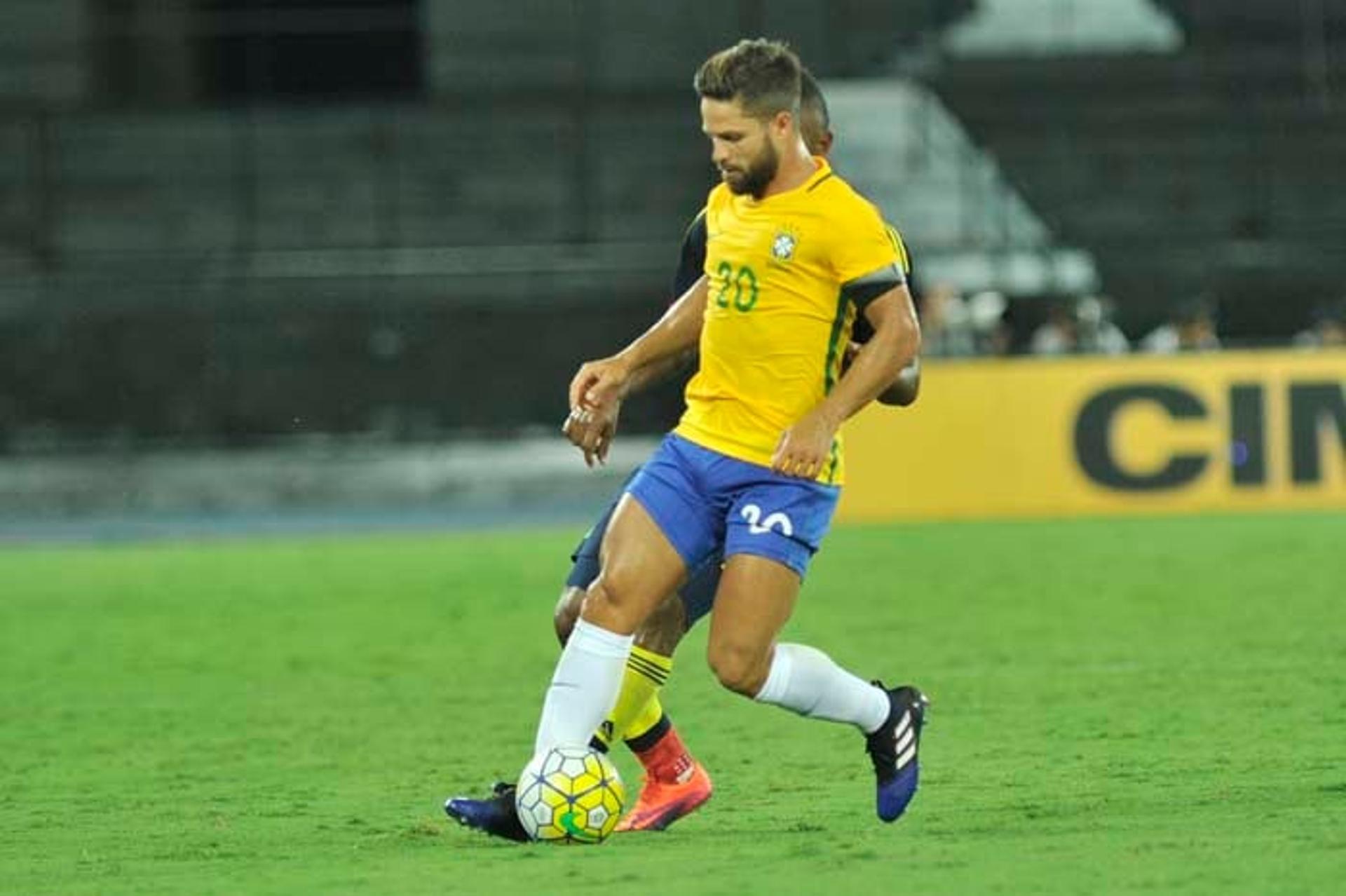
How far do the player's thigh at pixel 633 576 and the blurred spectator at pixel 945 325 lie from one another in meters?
15.3

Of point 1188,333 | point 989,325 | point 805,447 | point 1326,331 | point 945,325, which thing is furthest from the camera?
point 989,325

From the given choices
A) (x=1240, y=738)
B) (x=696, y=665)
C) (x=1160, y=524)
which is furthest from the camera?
→ (x=1160, y=524)

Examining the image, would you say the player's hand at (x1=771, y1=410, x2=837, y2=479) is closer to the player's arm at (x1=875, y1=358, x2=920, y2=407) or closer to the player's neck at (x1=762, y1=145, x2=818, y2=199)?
the player's arm at (x1=875, y1=358, x2=920, y2=407)

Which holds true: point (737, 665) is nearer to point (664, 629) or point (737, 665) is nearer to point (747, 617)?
point (747, 617)

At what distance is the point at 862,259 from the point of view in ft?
24.2

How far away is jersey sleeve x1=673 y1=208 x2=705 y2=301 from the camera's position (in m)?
7.86

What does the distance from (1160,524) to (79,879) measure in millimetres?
14426

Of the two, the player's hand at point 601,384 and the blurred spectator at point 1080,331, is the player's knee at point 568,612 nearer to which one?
the player's hand at point 601,384

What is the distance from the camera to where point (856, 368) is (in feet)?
24.0

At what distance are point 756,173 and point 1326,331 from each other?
54.6 ft

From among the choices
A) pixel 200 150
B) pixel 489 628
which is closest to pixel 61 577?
pixel 489 628

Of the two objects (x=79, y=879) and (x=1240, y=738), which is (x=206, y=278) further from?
(x=79, y=879)

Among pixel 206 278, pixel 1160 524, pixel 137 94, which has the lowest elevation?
pixel 1160 524

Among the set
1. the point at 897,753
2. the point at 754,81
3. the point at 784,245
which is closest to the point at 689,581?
the point at 897,753
